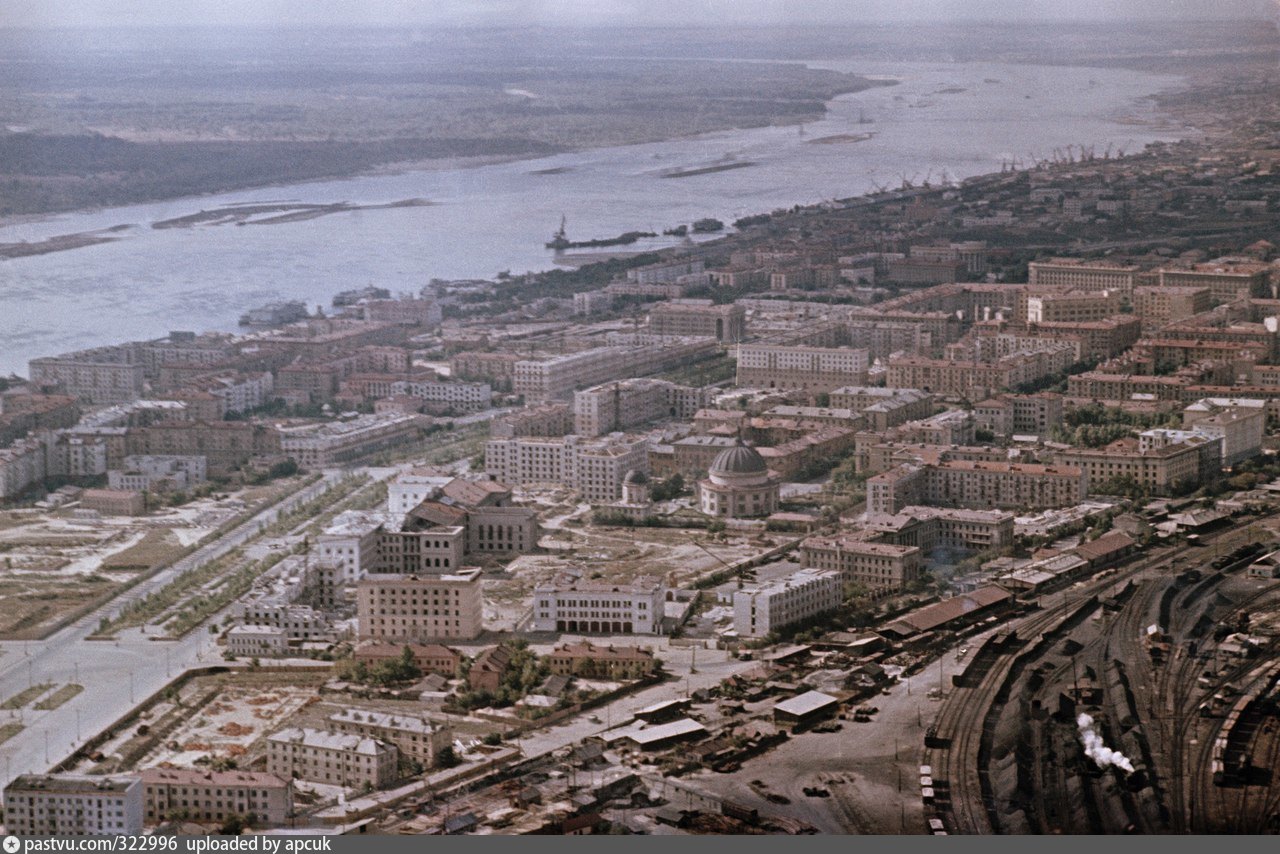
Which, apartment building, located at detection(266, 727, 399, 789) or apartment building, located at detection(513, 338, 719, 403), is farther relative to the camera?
apartment building, located at detection(513, 338, 719, 403)

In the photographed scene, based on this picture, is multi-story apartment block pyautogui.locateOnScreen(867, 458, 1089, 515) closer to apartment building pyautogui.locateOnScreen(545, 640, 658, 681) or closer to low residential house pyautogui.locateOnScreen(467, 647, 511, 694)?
apartment building pyautogui.locateOnScreen(545, 640, 658, 681)

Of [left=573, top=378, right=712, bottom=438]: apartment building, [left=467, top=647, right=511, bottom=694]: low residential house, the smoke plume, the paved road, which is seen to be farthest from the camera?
[left=573, top=378, right=712, bottom=438]: apartment building

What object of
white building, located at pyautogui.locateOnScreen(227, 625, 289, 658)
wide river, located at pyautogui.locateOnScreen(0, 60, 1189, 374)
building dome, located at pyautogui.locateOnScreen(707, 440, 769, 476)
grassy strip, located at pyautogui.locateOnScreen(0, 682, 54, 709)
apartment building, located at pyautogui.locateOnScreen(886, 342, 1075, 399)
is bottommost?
grassy strip, located at pyautogui.locateOnScreen(0, 682, 54, 709)

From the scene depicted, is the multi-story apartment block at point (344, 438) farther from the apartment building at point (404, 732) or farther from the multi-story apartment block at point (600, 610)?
the apartment building at point (404, 732)

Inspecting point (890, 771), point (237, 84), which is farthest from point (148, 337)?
point (890, 771)

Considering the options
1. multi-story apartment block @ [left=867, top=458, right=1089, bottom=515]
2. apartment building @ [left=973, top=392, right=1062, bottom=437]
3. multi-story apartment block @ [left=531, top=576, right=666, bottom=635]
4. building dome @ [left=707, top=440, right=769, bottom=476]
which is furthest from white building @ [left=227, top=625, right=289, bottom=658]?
apartment building @ [left=973, top=392, right=1062, bottom=437]

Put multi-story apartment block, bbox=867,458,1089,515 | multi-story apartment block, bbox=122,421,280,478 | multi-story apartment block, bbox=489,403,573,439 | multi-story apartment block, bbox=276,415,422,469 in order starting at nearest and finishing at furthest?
multi-story apartment block, bbox=867,458,1089,515
multi-story apartment block, bbox=122,421,280,478
multi-story apartment block, bbox=276,415,422,469
multi-story apartment block, bbox=489,403,573,439

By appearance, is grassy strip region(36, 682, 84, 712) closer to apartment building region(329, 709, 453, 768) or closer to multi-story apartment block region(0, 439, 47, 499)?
apartment building region(329, 709, 453, 768)

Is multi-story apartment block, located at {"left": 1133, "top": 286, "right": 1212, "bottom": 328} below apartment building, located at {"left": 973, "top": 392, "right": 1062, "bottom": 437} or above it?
above

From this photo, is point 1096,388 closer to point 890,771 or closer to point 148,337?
point 148,337
